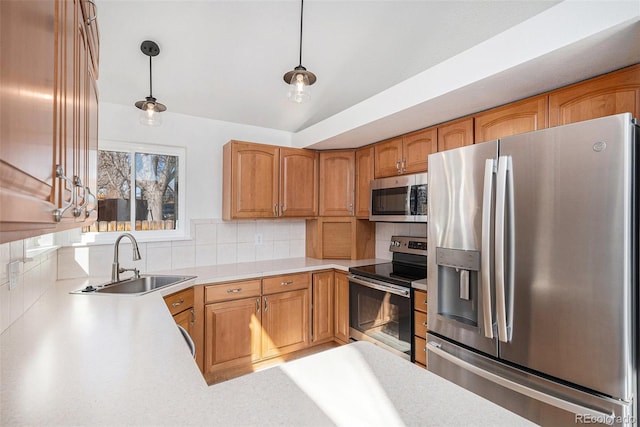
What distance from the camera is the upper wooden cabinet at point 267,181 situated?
2.95m

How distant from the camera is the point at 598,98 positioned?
1575 mm

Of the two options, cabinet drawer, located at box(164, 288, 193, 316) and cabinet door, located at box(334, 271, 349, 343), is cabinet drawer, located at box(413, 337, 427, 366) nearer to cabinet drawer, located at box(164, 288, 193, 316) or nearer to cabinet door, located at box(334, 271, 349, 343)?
cabinet door, located at box(334, 271, 349, 343)

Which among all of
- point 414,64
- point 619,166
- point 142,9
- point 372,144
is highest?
point 142,9

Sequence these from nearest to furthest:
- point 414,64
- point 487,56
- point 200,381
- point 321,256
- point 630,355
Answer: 1. point 200,381
2. point 630,355
3. point 487,56
4. point 414,64
5. point 321,256

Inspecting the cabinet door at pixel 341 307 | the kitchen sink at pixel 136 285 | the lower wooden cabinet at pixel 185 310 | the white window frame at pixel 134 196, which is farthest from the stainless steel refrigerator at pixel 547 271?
the white window frame at pixel 134 196

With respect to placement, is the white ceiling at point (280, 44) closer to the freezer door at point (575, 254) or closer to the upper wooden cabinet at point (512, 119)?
the upper wooden cabinet at point (512, 119)

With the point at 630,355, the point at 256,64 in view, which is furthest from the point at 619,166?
the point at 256,64

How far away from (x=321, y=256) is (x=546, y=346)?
7.51 feet

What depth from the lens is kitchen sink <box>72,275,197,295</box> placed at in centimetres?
206

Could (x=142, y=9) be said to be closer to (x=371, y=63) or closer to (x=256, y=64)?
(x=256, y=64)

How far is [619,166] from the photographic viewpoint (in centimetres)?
123

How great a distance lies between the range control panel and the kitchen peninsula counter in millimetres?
1931

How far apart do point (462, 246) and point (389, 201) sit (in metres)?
1.13

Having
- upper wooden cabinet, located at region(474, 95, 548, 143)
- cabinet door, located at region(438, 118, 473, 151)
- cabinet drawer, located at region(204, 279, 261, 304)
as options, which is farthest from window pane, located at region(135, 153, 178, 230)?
upper wooden cabinet, located at region(474, 95, 548, 143)
